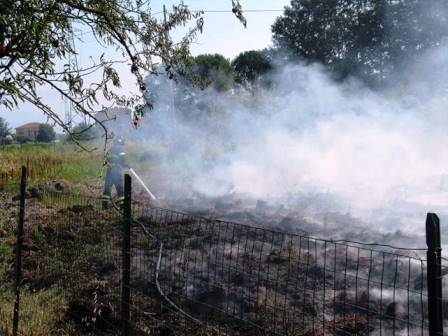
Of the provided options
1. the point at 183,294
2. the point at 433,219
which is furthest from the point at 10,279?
the point at 433,219

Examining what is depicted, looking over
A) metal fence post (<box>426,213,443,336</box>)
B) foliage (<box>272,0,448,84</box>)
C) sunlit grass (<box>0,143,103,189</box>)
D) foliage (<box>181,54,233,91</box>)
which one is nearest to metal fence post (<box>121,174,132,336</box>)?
foliage (<box>181,54,233,91</box>)

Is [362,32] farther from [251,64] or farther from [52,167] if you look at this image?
[52,167]

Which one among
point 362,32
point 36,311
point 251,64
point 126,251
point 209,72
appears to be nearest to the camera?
point 126,251

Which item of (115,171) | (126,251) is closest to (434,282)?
(126,251)

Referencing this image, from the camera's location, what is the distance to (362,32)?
105ft

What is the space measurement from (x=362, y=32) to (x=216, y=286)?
102 feet

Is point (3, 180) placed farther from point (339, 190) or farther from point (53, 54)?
point (53, 54)

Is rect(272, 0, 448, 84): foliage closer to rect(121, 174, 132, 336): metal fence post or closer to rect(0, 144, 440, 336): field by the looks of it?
rect(0, 144, 440, 336): field

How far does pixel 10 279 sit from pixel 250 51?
33661 mm

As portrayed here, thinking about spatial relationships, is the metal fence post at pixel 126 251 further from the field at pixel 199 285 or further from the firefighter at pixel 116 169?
the firefighter at pixel 116 169

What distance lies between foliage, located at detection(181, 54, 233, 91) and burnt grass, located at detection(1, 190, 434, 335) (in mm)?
1633

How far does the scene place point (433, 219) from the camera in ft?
6.83

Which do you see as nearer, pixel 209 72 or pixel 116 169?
pixel 116 169

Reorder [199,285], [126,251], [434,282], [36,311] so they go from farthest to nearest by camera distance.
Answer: [199,285]
[36,311]
[126,251]
[434,282]
